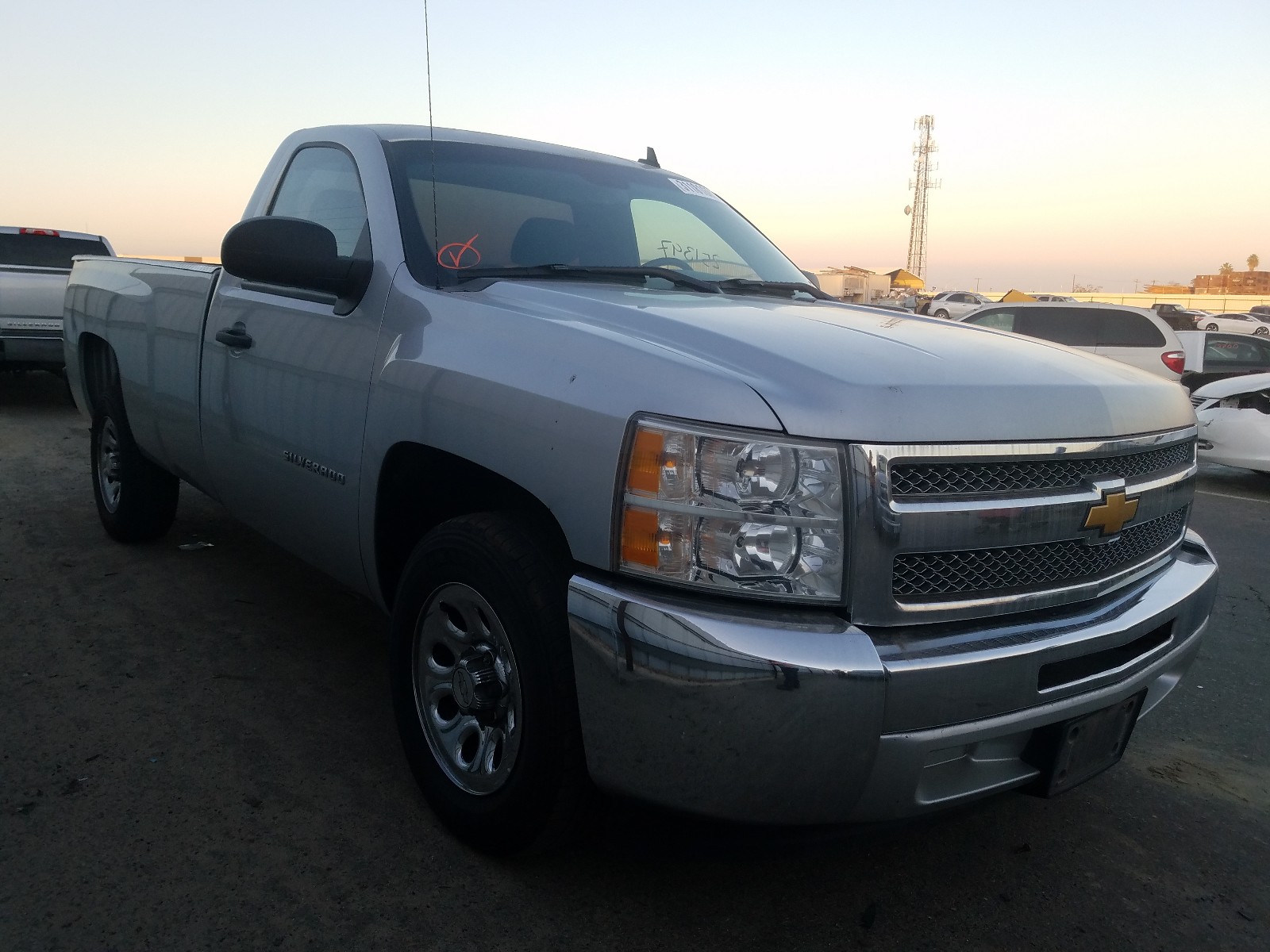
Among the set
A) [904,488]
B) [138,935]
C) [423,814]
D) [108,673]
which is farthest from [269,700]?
[904,488]

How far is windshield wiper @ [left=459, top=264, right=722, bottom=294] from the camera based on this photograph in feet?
9.68

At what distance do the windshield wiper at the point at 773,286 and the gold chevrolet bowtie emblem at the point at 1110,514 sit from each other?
55.7 inches

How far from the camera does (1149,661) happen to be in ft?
7.62

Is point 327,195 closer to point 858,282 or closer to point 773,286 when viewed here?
point 773,286

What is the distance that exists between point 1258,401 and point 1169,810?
731 centimetres

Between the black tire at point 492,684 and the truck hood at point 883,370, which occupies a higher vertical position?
the truck hood at point 883,370

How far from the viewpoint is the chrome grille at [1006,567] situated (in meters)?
1.97

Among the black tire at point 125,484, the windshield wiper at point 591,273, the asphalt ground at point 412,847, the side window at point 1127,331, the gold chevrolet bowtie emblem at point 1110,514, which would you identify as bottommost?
the asphalt ground at point 412,847

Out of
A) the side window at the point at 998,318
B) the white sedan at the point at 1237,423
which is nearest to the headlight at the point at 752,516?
the white sedan at the point at 1237,423

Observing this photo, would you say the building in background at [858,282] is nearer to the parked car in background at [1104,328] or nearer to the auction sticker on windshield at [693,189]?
the parked car in background at [1104,328]

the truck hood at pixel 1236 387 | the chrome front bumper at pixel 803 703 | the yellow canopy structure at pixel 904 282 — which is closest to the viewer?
the chrome front bumper at pixel 803 703

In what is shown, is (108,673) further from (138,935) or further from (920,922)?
(920,922)

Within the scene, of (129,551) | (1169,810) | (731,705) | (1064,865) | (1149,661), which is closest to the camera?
(731,705)

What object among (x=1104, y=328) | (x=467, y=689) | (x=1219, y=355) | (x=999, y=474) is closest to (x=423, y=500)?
(x=467, y=689)
